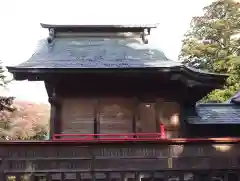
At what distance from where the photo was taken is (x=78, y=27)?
44.9 ft

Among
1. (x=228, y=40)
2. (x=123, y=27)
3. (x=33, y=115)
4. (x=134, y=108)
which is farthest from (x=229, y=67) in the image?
(x=33, y=115)

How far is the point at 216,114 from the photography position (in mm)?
14281

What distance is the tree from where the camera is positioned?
99.2 ft

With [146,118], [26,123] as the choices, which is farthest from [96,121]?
[26,123]

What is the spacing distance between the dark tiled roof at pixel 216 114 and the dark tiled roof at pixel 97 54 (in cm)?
276

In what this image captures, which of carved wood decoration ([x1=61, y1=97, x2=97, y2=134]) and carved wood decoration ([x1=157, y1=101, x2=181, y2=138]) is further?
carved wood decoration ([x1=157, y1=101, x2=181, y2=138])

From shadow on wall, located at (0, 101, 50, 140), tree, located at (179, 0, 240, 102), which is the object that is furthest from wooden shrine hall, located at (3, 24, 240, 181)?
shadow on wall, located at (0, 101, 50, 140)

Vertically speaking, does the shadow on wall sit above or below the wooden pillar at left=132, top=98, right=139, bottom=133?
below

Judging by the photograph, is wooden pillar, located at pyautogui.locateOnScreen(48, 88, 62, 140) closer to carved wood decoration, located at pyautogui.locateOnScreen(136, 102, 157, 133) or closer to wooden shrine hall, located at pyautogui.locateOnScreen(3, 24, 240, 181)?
wooden shrine hall, located at pyautogui.locateOnScreen(3, 24, 240, 181)

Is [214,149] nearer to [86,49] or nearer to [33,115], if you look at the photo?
[86,49]

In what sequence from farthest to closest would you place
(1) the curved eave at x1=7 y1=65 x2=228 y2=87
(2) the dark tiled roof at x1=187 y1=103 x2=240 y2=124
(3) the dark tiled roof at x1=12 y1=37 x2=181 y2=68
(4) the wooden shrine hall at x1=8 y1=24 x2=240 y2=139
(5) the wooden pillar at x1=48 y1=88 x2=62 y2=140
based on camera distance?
(2) the dark tiled roof at x1=187 y1=103 x2=240 y2=124
(5) the wooden pillar at x1=48 y1=88 x2=62 y2=140
(3) the dark tiled roof at x1=12 y1=37 x2=181 y2=68
(4) the wooden shrine hall at x1=8 y1=24 x2=240 y2=139
(1) the curved eave at x1=7 y1=65 x2=228 y2=87

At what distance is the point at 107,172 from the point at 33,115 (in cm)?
2909

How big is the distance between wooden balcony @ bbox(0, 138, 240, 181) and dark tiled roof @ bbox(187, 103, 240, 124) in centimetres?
283

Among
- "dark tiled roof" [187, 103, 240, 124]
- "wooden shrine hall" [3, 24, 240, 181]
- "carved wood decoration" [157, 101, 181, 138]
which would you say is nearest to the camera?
"wooden shrine hall" [3, 24, 240, 181]
